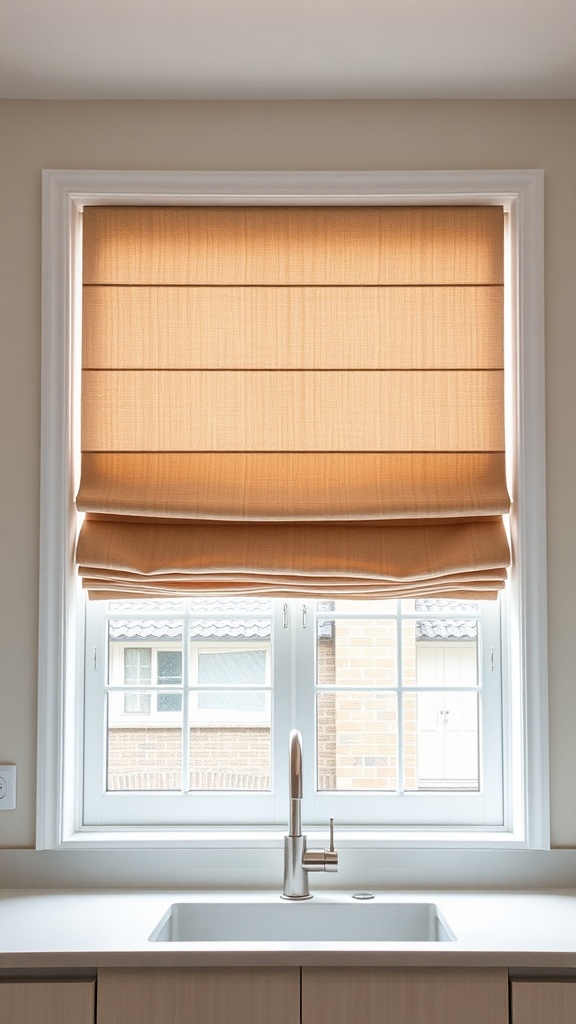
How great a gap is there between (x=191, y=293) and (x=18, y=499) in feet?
2.29

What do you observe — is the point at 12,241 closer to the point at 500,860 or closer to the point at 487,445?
the point at 487,445

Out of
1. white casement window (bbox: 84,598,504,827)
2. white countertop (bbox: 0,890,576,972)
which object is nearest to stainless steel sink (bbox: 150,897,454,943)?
white countertop (bbox: 0,890,576,972)

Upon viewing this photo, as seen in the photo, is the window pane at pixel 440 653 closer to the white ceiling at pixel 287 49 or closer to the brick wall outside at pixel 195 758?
the brick wall outside at pixel 195 758

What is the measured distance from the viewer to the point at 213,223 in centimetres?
232

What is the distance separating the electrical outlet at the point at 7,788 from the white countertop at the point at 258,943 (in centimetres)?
21

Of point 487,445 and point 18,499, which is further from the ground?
point 487,445

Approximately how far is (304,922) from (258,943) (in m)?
0.32

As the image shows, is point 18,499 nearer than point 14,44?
No

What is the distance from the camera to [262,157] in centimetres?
231
